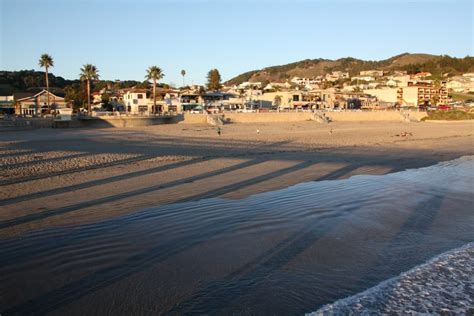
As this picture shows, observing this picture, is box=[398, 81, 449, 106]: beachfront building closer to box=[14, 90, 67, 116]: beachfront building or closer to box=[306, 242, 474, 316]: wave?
box=[14, 90, 67, 116]: beachfront building

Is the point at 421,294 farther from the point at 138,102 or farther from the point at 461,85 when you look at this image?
the point at 461,85

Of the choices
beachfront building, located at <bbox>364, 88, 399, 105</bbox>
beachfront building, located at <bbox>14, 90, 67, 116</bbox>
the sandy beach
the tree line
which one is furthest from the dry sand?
beachfront building, located at <bbox>364, 88, 399, 105</bbox>

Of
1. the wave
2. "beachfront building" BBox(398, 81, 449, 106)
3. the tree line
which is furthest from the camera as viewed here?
"beachfront building" BBox(398, 81, 449, 106)

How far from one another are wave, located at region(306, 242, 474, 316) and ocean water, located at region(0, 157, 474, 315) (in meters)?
0.06

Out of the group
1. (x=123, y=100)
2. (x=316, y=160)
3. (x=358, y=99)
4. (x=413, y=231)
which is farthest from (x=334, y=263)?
(x=358, y=99)

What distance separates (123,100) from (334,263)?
247 feet

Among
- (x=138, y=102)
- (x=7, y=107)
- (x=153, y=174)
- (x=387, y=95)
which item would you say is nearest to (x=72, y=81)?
(x=7, y=107)

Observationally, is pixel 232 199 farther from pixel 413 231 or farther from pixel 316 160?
pixel 316 160

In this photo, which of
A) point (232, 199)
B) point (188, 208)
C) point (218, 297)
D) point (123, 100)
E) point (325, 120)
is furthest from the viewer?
point (123, 100)

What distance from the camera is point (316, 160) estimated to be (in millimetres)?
18500

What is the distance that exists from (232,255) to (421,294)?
291 cm

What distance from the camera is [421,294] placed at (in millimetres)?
5461

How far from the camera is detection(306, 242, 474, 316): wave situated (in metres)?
5.04

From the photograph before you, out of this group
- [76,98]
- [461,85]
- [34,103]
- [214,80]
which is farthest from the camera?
[461,85]
